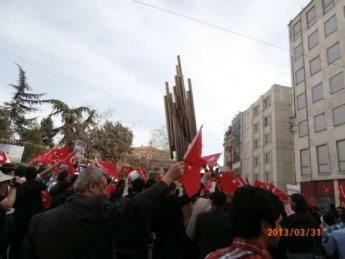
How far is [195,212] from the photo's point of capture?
529cm

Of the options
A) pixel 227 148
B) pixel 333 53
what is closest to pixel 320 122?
pixel 333 53

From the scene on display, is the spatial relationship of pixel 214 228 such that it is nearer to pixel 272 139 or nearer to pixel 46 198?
pixel 46 198

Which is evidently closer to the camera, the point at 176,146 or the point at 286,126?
the point at 176,146

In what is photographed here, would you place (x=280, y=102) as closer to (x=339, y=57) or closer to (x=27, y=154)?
(x=339, y=57)

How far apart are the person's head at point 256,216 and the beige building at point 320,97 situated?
85.1 feet

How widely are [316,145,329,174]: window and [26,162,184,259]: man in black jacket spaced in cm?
2857

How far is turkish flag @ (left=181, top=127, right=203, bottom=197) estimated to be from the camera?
3258 mm

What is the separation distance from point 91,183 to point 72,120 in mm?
26268

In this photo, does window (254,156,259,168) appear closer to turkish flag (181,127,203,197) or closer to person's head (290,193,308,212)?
person's head (290,193,308,212)

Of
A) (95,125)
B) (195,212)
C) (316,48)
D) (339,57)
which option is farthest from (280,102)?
(195,212)

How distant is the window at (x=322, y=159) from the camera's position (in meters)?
27.7

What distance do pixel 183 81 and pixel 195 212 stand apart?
2281 millimetres

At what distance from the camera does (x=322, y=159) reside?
93.0ft

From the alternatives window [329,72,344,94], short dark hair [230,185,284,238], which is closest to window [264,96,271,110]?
window [329,72,344,94]
